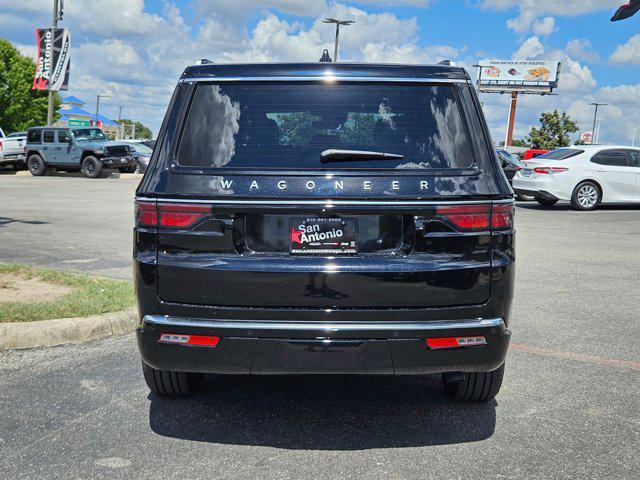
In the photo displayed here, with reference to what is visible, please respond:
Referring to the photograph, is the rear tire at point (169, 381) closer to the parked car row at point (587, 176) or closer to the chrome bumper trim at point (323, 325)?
the chrome bumper trim at point (323, 325)

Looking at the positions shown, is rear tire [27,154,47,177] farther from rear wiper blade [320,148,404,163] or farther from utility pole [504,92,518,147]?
utility pole [504,92,518,147]

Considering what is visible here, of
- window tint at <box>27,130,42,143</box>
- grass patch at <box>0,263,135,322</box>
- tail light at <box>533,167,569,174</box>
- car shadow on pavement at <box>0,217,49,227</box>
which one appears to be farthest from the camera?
window tint at <box>27,130,42,143</box>

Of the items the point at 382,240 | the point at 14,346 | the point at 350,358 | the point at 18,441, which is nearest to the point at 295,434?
the point at 350,358

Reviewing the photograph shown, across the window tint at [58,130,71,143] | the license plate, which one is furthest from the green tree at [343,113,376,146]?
the window tint at [58,130,71,143]

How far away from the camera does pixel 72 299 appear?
609 centimetres

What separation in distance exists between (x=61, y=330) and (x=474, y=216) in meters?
3.28

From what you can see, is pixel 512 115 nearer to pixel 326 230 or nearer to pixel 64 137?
pixel 64 137

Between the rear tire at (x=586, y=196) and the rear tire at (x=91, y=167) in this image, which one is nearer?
the rear tire at (x=586, y=196)

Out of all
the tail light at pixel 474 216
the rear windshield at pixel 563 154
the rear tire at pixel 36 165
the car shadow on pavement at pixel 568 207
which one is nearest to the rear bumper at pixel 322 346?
the tail light at pixel 474 216

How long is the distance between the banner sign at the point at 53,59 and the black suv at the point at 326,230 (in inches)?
1298

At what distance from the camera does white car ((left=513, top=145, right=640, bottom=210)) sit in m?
17.6

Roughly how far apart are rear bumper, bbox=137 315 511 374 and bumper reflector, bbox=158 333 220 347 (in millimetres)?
21

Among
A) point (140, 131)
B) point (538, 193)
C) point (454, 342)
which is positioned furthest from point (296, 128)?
point (140, 131)

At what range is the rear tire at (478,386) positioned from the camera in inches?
159
